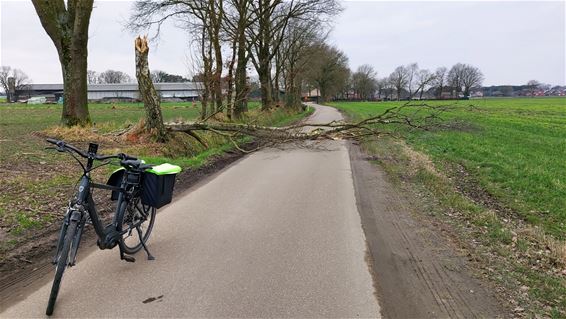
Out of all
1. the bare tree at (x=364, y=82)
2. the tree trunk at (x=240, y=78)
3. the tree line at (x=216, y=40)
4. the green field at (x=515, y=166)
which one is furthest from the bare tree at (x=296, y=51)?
the bare tree at (x=364, y=82)

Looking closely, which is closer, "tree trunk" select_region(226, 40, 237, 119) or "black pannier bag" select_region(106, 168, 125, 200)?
"black pannier bag" select_region(106, 168, 125, 200)

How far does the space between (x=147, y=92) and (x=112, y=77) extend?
132458 millimetres

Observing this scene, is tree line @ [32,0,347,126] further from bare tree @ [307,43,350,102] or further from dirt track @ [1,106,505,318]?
bare tree @ [307,43,350,102]

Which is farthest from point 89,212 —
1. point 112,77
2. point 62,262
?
point 112,77

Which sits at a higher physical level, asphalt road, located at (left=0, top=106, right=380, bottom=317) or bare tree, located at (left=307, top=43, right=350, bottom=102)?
bare tree, located at (left=307, top=43, right=350, bottom=102)

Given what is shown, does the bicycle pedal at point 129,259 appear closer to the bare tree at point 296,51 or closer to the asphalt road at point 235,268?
the asphalt road at point 235,268

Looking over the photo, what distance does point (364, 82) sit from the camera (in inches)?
4407

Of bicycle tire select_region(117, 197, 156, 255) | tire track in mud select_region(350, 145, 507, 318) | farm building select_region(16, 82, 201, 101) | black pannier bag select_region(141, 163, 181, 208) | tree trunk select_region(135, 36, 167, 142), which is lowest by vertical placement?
tire track in mud select_region(350, 145, 507, 318)

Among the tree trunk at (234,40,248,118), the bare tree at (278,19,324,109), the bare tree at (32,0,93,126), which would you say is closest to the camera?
the bare tree at (32,0,93,126)

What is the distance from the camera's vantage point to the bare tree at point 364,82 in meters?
112

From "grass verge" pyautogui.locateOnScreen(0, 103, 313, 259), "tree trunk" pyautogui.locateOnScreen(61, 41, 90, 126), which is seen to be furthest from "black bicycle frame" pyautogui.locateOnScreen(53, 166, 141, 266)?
"tree trunk" pyautogui.locateOnScreen(61, 41, 90, 126)

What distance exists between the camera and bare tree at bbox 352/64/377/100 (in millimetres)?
111688

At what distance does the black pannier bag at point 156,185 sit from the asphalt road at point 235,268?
0.72m

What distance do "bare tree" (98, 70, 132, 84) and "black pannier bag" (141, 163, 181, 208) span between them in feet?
458
